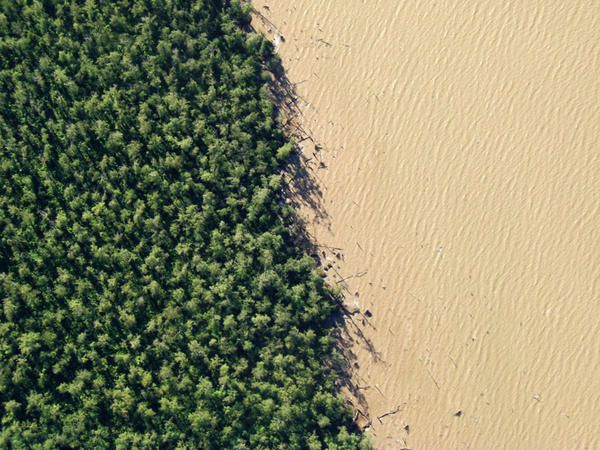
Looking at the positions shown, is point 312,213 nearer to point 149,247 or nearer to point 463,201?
point 463,201

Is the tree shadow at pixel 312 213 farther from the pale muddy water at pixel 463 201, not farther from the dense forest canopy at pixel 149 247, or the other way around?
the dense forest canopy at pixel 149 247

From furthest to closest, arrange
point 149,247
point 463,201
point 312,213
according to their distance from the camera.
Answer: point 463,201 < point 312,213 < point 149,247

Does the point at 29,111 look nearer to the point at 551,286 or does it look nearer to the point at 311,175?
the point at 311,175

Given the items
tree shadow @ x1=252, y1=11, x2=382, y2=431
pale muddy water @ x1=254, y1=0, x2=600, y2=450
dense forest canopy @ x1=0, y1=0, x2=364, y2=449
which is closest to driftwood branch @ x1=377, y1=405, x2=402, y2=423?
pale muddy water @ x1=254, y1=0, x2=600, y2=450

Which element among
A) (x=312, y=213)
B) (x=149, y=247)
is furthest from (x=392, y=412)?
(x=149, y=247)

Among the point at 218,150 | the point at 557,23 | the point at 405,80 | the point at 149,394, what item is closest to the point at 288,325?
the point at 149,394

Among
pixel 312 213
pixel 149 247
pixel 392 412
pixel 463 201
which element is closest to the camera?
pixel 149 247
